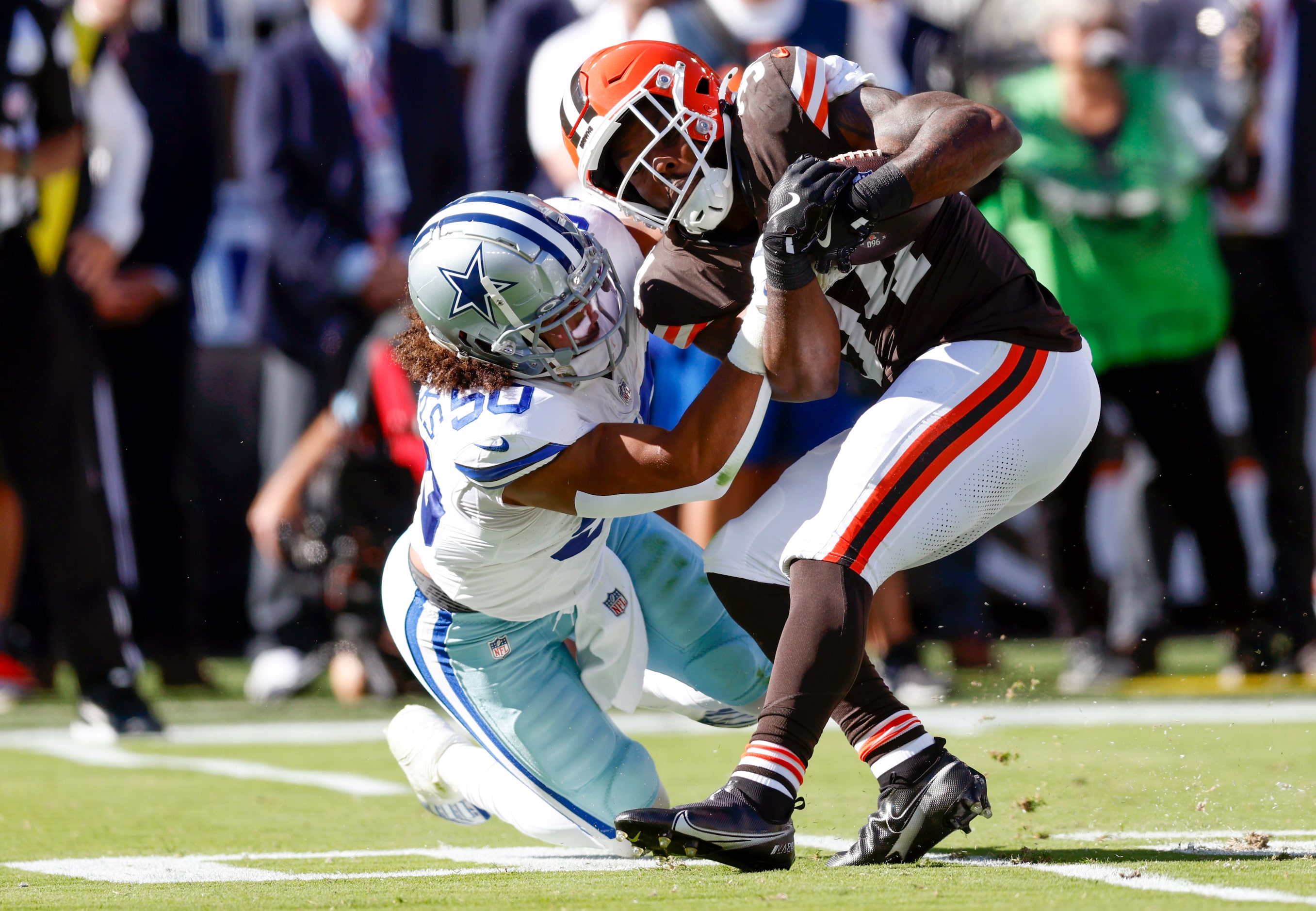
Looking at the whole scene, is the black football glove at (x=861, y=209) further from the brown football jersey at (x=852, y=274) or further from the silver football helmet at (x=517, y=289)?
the silver football helmet at (x=517, y=289)

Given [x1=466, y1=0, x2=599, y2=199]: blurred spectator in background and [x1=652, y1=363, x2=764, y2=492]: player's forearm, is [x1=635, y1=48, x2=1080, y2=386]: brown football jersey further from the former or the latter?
[x1=466, y1=0, x2=599, y2=199]: blurred spectator in background

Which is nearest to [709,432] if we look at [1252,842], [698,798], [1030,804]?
[1030,804]

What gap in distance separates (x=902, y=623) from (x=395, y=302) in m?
2.35

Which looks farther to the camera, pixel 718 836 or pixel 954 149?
pixel 954 149

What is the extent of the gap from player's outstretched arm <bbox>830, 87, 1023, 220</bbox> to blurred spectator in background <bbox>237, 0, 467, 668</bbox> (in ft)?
12.5

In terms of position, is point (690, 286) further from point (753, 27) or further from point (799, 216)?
point (753, 27)

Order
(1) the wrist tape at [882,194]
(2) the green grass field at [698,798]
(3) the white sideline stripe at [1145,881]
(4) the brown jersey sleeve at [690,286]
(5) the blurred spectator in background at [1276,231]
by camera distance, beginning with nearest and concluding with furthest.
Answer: (3) the white sideline stripe at [1145,881]
(2) the green grass field at [698,798]
(1) the wrist tape at [882,194]
(4) the brown jersey sleeve at [690,286]
(5) the blurred spectator in background at [1276,231]

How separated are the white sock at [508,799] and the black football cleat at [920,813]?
1.85ft

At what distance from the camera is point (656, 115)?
331 centimetres

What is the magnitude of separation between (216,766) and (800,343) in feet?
9.56

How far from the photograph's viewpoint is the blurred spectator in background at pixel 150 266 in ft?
23.7

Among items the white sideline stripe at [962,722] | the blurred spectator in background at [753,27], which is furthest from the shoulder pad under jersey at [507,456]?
the blurred spectator in background at [753,27]

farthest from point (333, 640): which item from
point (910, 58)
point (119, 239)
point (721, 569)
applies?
point (721, 569)

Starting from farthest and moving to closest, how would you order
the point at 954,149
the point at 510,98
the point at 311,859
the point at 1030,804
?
the point at 510,98, the point at 1030,804, the point at 311,859, the point at 954,149
